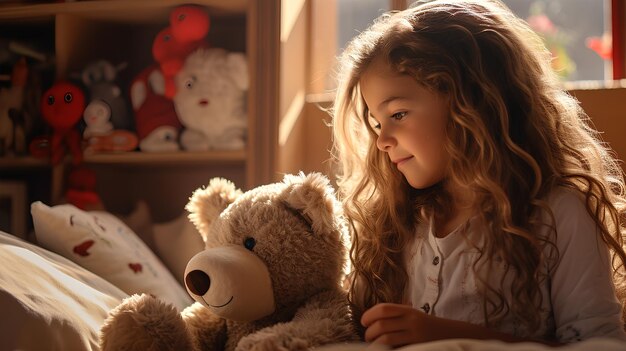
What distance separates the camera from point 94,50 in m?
2.19

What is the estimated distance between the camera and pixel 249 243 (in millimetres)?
1212

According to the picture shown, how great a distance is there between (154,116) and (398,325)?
1145 mm

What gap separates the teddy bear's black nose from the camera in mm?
1126

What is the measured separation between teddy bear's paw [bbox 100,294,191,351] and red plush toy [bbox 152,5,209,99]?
0.92 m

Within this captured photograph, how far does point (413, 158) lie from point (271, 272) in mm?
292

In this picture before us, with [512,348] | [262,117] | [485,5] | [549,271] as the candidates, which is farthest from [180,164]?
[512,348]

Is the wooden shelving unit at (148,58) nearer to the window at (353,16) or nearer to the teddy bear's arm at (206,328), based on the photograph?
the window at (353,16)

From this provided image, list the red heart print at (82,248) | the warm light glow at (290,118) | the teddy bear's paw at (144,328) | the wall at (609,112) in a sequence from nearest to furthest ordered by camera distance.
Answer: the teddy bear's paw at (144,328) < the red heart print at (82,248) < the wall at (609,112) < the warm light glow at (290,118)

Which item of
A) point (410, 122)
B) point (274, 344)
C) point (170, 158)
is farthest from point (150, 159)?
point (274, 344)

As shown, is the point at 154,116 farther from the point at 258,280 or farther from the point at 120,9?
the point at 258,280

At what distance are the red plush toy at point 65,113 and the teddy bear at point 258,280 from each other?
84 cm

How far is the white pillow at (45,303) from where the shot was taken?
3.65 ft

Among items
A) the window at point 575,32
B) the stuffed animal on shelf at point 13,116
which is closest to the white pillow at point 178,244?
the stuffed animal on shelf at point 13,116

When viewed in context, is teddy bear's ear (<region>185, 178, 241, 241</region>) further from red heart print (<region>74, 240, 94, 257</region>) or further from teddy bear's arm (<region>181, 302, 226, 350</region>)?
red heart print (<region>74, 240, 94, 257</region>)
